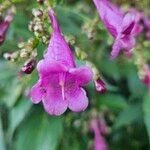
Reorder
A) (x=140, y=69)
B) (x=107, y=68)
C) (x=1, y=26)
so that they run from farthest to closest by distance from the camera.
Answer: (x=107, y=68) < (x=140, y=69) < (x=1, y=26)

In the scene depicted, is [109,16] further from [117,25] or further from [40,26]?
[40,26]

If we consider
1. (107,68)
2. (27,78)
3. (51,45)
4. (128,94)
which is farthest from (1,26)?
(128,94)

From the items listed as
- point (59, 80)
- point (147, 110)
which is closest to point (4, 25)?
point (59, 80)

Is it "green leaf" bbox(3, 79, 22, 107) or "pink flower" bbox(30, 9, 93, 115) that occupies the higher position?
"pink flower" bbox(30, 9, 93, 115)

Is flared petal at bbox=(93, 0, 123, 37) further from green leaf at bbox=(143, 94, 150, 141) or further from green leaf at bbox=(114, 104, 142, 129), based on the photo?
green leaf at bbox=(114, 104, 142, 129)

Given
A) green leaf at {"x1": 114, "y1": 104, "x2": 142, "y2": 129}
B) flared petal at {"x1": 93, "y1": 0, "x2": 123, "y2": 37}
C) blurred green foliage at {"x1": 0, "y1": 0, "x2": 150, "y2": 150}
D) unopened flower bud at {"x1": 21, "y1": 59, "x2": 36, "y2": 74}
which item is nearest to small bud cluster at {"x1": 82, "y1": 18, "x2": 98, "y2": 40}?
blurred green foliage at {"x1": 0, "y1": 0, "x2": 150, "y2": 150}

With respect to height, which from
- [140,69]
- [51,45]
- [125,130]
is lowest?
[125,130]

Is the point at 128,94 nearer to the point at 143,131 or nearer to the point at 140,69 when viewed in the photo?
the point at 143,131
